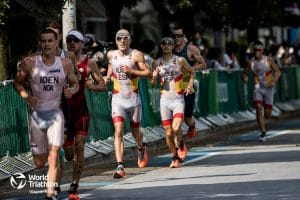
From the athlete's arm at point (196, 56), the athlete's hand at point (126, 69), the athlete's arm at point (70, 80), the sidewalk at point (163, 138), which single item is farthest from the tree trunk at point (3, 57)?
the athlete's arm at point (70, 80)

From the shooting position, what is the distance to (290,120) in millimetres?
29641

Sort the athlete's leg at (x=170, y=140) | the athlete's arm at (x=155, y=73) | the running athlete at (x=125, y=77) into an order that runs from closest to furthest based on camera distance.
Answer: the running athlete at (x=125, y=77) → the athlete's arm at (x=155, y=73) → the athlete's leg at (x=170, y=140)

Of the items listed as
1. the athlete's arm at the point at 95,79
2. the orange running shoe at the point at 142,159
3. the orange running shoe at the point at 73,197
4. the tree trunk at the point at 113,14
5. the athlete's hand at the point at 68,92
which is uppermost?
the tree trunk at the point at 113,14

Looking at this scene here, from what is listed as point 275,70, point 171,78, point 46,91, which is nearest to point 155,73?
point 171,78

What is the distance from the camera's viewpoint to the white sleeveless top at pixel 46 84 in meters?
12.0

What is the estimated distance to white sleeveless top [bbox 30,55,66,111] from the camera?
1201cm

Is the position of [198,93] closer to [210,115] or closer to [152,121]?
[210,115]

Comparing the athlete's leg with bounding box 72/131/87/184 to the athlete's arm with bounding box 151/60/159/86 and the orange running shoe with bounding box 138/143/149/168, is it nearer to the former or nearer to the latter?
the orange running shoe with bounding box 138/143/149/168

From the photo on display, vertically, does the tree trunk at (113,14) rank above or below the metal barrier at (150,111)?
above

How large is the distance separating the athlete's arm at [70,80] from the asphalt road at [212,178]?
64.5 inches

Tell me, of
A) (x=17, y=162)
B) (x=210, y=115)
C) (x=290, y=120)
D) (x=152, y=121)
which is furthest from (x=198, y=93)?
(x=17, y=162)

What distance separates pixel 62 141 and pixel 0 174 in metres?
2.94

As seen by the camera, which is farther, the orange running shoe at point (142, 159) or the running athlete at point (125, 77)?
the orange running shoe at point (142, 159)

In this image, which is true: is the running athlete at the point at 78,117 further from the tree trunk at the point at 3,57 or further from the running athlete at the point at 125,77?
the tree trunk at the point at 3,57
